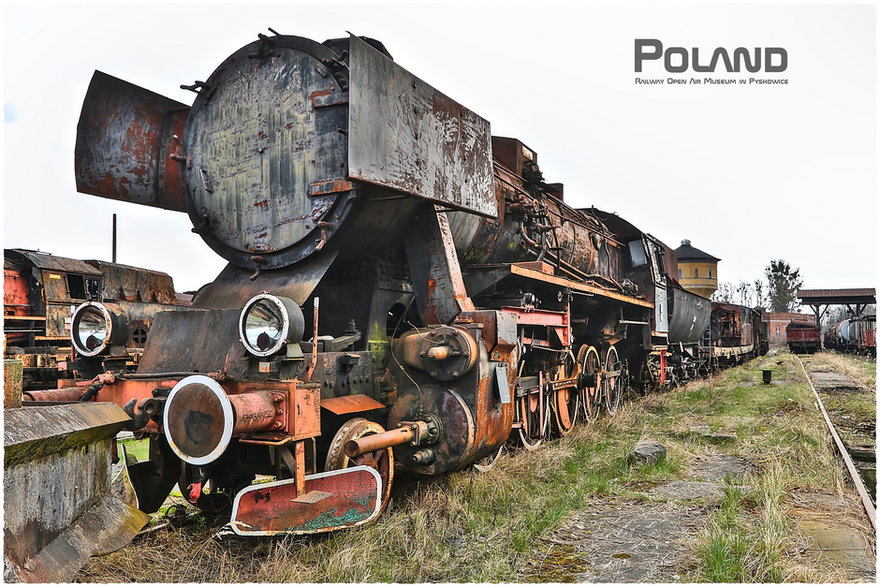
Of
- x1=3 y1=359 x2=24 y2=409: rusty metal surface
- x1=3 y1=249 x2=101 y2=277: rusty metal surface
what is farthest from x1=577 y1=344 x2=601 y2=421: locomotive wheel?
x1=3 y1=249 x2=101 y2=277: rusty metal surface

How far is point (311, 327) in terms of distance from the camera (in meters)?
4.88

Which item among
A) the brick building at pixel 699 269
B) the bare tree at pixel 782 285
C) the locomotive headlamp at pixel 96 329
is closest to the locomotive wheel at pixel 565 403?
the locomotive headlamp at pixel 96 329

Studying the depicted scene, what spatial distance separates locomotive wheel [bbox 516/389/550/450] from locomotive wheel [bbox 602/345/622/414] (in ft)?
8.23

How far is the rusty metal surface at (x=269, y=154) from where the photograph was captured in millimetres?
4438

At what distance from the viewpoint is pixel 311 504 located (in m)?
3.63

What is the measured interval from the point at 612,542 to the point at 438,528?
108cm

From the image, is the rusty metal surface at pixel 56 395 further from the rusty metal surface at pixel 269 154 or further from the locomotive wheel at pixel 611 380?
the locomotive wheel at pixel 611 380

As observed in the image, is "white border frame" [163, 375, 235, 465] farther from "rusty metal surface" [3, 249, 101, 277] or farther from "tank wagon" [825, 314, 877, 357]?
"tank wagon" [825, 314, 877, 357]

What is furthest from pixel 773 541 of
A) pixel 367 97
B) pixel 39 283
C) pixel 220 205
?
pixel 39 283

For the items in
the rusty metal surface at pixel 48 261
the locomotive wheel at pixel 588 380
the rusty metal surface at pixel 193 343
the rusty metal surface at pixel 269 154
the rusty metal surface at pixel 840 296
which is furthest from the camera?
the rusty metal surface at pixel 840 296

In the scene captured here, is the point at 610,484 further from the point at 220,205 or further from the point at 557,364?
the point at 220,205

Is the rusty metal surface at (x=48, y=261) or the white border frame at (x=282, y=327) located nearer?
the white border frame at (x=282, y=327)

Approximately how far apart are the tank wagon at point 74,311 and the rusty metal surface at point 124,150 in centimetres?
63

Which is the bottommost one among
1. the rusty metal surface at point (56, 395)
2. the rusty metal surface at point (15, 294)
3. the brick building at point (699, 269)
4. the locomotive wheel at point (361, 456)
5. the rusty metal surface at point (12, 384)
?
the locomotive wheel at point (361, 456)
